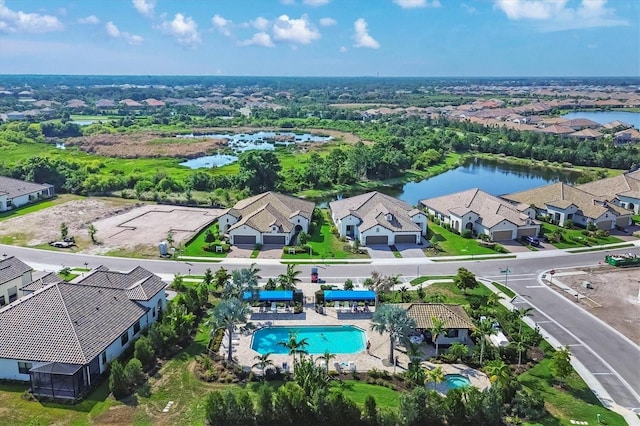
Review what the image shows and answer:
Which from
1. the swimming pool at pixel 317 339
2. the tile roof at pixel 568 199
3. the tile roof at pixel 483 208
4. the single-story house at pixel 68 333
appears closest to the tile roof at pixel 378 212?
the tile roof at pixel 483 208

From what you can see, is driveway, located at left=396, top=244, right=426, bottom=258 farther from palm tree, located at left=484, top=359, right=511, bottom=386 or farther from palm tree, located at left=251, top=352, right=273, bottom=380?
palm tree, located at left=251, top=352, right=273, bottom=380

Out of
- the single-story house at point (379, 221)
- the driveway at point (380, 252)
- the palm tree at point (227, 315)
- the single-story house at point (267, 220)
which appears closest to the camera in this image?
the palm tree at point (227, 315)

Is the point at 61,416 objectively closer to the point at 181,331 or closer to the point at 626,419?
the point at 181,331

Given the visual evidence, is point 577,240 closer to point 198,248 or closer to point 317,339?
point 317,339

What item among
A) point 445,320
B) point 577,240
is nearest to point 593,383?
point 445,320

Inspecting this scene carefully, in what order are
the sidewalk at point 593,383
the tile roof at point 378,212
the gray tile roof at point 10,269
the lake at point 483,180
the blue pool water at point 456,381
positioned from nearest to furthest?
the sidewalk at point 593,383, the blue pool water at point 456,381, the gray tile roof at point 10,269, the tile roof at point 378,212, the lake at point 483,180

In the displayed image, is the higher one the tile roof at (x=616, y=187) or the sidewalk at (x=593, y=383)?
the tile roof at (x=616, y=187)

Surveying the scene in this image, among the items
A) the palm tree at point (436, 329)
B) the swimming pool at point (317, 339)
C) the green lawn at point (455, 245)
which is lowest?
the swimming pool at point (317, 339)

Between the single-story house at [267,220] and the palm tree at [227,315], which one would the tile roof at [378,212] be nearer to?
the single-story house at [267,220]
